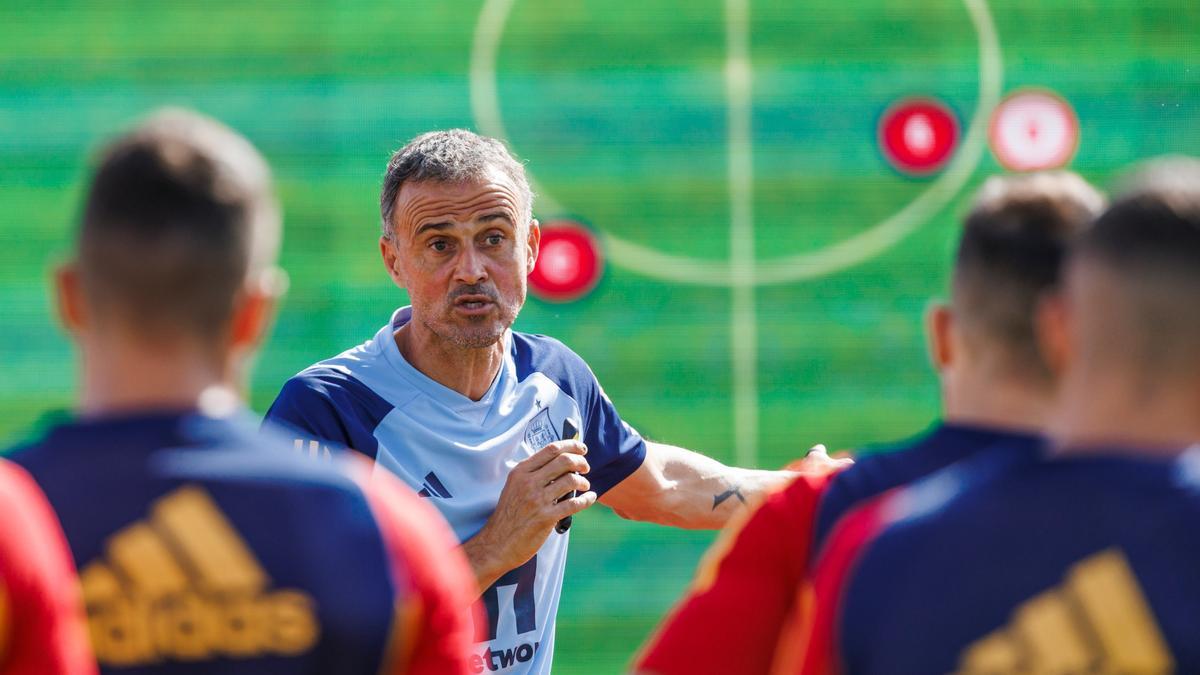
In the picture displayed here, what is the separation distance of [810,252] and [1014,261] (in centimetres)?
430

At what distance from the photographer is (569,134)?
20.9ft

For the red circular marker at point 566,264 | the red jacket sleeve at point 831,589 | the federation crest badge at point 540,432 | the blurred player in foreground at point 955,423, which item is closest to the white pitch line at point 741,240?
the red circular marker at point 566,264

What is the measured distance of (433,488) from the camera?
11.6 feet

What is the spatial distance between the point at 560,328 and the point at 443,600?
445cm

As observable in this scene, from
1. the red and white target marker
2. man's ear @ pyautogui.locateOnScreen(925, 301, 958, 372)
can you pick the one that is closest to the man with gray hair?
man's ear @ pyautogui.locateOnScreen(925, 301, 958, 372)

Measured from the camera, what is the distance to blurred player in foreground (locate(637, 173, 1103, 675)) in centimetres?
200

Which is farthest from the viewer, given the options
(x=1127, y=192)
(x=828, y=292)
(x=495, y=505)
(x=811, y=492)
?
(x=828, y=292)

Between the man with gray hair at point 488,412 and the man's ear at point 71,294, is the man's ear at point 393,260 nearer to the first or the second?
the man with gray hair at point 488,412

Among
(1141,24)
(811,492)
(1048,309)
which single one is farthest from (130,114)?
(1048,309)

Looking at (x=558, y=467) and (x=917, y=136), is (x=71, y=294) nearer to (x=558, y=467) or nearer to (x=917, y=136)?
(x=558, y=467)

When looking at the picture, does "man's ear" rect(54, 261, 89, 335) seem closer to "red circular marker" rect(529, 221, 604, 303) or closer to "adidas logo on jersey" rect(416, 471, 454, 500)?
"adidas logo on jersey" rect(416, 471, 454, 500)

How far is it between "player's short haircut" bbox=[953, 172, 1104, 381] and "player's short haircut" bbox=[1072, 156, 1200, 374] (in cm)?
13

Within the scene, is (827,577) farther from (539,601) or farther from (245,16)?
(245,16)

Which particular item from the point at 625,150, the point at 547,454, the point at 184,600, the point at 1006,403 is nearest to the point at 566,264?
the point at 625,150
